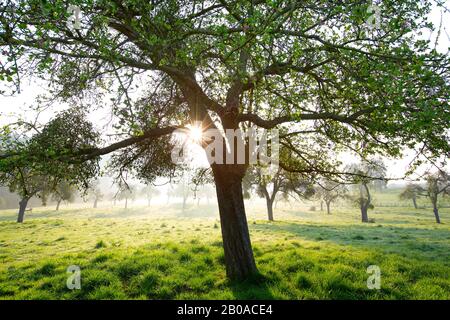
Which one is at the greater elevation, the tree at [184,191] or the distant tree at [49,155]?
the distant tree at [49,155]

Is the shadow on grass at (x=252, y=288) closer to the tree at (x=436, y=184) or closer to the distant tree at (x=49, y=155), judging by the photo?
the tree at (x=436, y=184)

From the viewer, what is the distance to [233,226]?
10039 mm

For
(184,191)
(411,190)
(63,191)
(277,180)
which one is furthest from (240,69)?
(184,191)

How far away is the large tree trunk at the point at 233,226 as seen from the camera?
32.6 ft

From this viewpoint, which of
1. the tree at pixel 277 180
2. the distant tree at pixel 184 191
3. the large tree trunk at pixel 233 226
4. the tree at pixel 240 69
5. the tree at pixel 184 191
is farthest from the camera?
the distant tree at pixel 184 191

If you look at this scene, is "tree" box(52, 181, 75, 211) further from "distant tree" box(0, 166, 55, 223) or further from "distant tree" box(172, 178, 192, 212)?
"distant tree" box(172, 178, 192, 212)

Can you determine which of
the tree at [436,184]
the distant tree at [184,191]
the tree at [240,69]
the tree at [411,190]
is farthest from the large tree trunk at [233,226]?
the tree at [411,190]

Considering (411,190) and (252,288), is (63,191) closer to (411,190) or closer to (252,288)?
(252,288)

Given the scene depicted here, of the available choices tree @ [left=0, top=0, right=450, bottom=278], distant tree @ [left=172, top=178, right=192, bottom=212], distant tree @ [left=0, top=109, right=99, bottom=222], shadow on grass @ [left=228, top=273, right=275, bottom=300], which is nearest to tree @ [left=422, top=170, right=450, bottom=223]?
tree @ [left=0, top=0, right=450, bottom=278]

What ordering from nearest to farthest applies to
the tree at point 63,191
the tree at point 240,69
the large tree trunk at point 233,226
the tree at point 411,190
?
the tree at point 240,69 → the large tree trunk at point 233,226 → the tree at point 63,191 → the tree at point 411,190

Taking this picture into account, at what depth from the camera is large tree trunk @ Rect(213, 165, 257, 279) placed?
9.92 meters
